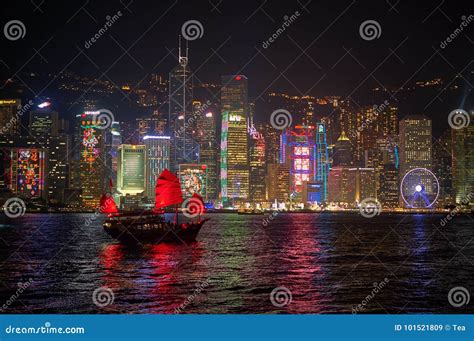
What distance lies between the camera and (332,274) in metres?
22.9

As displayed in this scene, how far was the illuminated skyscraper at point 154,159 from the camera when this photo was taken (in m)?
166

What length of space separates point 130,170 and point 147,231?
12650cm

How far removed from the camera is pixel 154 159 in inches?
6781

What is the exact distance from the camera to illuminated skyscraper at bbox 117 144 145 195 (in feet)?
536

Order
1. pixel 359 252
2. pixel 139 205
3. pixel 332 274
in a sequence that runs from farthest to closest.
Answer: pixel 139 205
pixel 359 252
pixel 332 274

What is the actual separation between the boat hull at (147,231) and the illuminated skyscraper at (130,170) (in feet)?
391

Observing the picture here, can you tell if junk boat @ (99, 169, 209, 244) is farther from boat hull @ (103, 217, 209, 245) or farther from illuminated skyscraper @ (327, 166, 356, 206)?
illuminated skyscraper @ (327, 166, 356, 206)

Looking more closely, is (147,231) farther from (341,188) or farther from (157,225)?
(341,188)

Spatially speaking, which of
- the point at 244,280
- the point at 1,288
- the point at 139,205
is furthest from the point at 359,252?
the point at 139,205

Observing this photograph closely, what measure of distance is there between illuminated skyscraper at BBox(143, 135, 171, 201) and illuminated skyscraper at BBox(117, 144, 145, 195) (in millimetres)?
1484

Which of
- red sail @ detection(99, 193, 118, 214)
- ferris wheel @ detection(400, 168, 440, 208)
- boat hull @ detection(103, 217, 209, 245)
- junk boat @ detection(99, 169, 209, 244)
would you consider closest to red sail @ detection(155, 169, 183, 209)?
junk boat @ detection(99, 169, 209, 244)

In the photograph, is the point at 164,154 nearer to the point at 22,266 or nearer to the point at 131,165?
the point at 131,165

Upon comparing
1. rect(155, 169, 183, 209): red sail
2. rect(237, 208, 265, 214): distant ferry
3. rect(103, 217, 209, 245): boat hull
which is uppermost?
rect(155, 169, 183, 209): red sail

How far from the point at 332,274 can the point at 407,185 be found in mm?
124006
